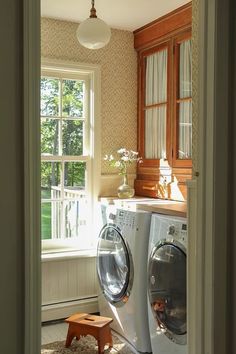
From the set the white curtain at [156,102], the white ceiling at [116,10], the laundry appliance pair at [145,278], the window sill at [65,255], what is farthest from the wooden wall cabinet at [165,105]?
the window sill at [65,255]

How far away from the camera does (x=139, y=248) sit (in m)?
2.88

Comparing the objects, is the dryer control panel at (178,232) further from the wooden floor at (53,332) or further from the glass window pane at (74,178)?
the glass window pane at (74,178)

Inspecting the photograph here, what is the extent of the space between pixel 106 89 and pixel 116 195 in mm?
976

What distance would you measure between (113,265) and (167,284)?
0.79 m

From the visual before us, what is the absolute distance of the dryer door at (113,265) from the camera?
9.93ft

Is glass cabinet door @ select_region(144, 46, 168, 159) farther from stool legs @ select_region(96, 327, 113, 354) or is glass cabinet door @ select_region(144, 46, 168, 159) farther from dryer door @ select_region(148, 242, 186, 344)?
stool legs @ select_region(96, 327, 113, 354)

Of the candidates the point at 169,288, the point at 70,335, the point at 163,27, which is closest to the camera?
the point at 169,288

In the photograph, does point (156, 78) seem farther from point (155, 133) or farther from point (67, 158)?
point (67, 158)

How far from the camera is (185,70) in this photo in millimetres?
3320

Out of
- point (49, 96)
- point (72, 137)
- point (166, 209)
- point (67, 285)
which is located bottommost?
point (67, 285)

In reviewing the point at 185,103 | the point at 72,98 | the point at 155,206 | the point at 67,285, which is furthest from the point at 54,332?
the point at 185,103
